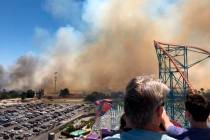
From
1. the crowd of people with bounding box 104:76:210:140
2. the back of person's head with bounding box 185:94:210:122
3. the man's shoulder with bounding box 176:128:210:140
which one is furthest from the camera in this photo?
the back of person's head with bounding box 185:94:210:122

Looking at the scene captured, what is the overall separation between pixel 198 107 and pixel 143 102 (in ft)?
3.06

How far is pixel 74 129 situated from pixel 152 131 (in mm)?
43263

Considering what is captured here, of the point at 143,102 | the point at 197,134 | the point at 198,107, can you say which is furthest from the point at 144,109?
the point at 198,107

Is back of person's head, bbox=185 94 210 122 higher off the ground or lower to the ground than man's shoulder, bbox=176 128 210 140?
higher

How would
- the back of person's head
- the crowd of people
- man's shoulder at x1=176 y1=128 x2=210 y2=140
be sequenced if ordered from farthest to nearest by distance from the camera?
the back of person's head → man's shoulder at x1=176 y1=128 x2=210 y2=140 → the crowd of people

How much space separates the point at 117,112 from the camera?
30.7 meters

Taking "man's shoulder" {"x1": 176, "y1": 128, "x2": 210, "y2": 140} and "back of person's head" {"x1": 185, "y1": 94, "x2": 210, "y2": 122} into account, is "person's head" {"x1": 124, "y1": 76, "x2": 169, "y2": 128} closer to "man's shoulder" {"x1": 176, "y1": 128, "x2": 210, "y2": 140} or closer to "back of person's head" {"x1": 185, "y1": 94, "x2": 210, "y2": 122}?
"man's shoulder" {"x1": 176, "y1": 128, "x2": 210, "y2": 140}

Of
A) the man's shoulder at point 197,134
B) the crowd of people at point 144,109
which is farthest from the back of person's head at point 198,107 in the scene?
the crowd of people at point 144,109

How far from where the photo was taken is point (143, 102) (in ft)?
7.72

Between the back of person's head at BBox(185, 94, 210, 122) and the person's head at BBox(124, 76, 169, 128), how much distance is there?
808 millimetres

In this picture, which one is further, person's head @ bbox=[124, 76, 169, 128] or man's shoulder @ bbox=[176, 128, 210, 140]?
man's shoulder @ bbox=[176, 128, 210, 140]

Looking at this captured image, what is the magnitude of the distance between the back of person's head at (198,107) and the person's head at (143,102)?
2.65 feet

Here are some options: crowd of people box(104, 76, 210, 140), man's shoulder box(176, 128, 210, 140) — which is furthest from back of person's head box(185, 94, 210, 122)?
crowd of people box(104, 76, 210, 140)

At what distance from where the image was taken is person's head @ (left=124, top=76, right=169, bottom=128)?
92.7 inches
